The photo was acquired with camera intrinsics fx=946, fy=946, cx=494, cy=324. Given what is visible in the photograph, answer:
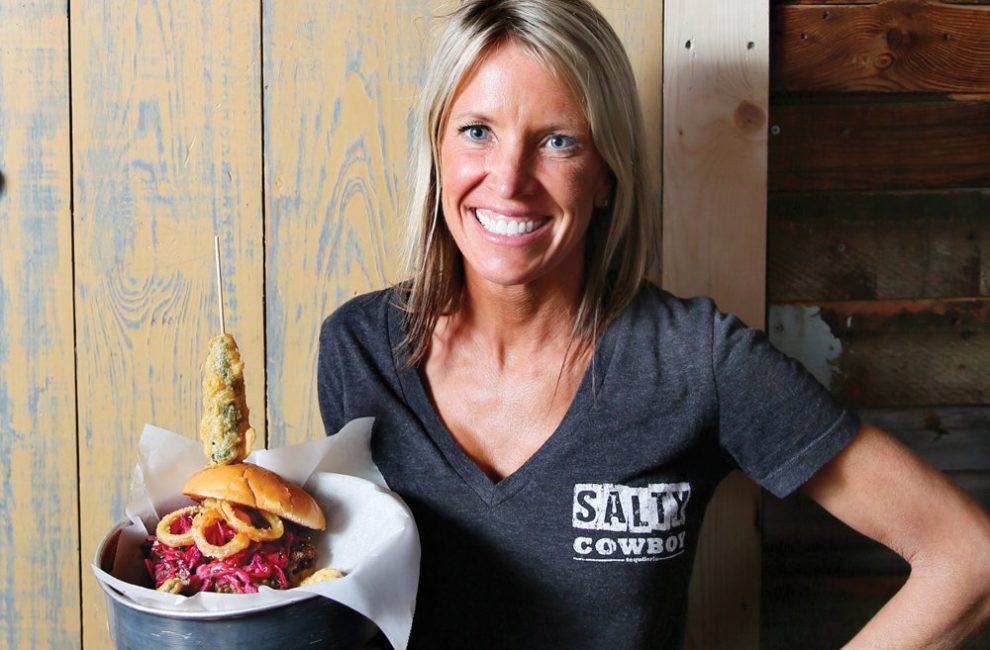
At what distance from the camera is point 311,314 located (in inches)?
63.0

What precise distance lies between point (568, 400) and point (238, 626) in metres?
0.57

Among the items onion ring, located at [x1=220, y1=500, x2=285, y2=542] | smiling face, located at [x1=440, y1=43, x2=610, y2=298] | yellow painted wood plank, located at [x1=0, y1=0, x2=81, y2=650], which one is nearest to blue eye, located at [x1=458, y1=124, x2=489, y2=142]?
smiling face, located at [x1=440, y1=43, x2=610, y2=298]

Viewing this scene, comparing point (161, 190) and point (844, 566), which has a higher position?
point (161, 190)

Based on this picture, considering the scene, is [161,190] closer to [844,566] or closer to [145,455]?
[145,455]

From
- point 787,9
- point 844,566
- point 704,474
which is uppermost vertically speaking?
point 787,9

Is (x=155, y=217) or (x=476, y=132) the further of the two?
(x=155, y=217)

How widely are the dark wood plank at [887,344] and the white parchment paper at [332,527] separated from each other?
0.76m

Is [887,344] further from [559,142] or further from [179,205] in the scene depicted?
[179,205]

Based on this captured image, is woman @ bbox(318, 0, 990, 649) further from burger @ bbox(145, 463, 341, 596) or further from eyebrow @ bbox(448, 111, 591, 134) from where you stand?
burger @ bbox(145, 463, 341, 596)

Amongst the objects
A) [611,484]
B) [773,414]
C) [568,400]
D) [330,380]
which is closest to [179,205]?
[330,380]

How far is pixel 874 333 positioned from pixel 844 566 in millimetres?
412

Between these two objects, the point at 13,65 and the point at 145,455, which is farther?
the point at 13,65

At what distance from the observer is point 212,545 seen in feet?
3.59

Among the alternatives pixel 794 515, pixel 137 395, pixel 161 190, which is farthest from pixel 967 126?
pixel 137 395
